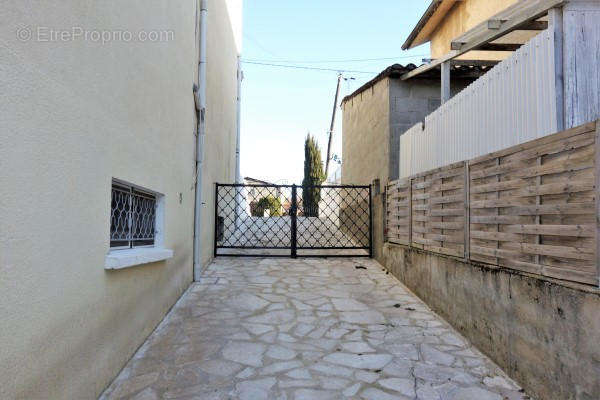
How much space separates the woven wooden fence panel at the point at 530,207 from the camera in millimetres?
1840

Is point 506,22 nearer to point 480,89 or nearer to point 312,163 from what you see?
point 480,89

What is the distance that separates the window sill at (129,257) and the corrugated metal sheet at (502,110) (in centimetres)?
294

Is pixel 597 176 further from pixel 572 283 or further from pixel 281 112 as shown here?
pixel 281 112

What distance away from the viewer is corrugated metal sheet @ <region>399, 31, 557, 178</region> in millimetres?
2621

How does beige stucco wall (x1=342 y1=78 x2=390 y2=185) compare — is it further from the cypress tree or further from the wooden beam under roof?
the cypress tree

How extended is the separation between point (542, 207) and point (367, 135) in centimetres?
551

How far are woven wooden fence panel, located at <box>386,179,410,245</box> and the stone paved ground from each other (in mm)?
765

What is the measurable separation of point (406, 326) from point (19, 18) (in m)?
3.39

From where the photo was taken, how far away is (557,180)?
2.05 m

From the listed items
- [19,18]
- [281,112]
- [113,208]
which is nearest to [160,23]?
[113,208]

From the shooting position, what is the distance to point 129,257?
90.7 inches

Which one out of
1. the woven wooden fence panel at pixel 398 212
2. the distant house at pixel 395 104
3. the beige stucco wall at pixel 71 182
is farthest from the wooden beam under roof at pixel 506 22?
the beige stucco wall at pixel 71 182

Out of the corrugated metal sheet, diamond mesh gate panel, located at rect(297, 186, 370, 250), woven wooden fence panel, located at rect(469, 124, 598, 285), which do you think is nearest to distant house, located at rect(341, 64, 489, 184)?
diamond mesh gate panel, located at rect(297, 186, 370, 250)

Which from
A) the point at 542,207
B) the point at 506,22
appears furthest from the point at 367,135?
the point at 542,207
